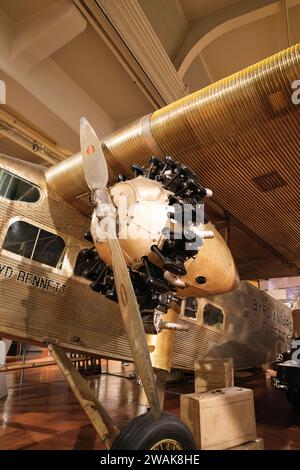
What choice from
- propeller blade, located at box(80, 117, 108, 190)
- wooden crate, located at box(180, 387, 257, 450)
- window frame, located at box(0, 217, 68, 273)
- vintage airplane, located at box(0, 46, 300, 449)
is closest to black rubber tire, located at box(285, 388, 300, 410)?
wooden crate, located at box(180, 387, 257, 450)

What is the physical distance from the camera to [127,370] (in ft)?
28.9

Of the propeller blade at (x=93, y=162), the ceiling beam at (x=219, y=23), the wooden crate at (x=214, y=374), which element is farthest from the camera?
the ceiling beam at (x=219, y=23)

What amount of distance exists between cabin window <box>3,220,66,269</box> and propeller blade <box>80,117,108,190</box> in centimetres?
122

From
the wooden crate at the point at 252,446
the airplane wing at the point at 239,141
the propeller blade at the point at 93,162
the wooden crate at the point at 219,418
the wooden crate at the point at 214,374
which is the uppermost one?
the airplane wing at the point at 239,141

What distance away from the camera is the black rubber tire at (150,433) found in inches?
78.3

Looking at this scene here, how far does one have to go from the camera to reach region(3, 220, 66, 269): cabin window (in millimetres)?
3404

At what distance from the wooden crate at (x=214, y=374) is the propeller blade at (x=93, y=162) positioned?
8.25 feet

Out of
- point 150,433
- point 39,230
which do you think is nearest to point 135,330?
point 150,433

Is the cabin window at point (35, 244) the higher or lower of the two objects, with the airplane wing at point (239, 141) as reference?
lower

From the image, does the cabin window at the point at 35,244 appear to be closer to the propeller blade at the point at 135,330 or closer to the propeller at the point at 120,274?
the propeller at the point at 120,274

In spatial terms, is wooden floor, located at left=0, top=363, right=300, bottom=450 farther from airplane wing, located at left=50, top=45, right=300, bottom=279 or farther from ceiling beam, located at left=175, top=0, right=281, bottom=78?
ceiling beam, located at left=175, top=0, right=281, bottom=78

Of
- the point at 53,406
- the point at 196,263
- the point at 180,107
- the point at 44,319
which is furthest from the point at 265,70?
the point at 53,406

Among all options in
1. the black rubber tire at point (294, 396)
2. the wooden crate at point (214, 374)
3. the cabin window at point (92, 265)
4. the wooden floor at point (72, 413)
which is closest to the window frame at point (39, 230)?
the cabin window at point (92, 265)

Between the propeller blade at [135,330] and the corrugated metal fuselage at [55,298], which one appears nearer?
the propeller blade at [135,330]
